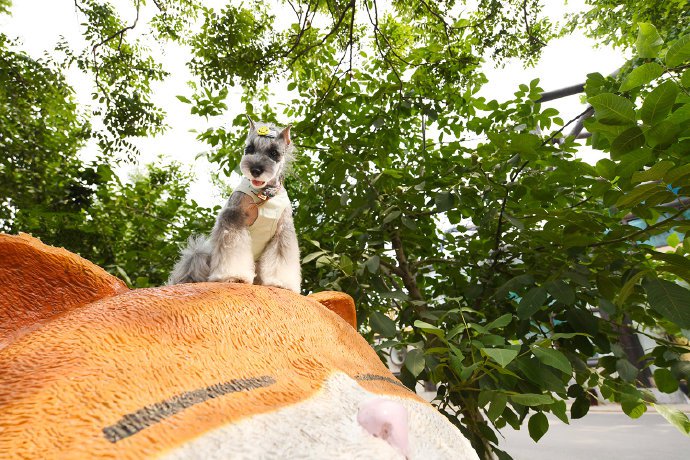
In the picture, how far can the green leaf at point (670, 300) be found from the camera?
0.96 meters

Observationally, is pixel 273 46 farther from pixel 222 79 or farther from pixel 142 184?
pixel 142 184

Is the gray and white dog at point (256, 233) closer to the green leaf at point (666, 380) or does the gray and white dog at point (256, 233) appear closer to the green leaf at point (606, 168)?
the green leaf at point (606, 168)

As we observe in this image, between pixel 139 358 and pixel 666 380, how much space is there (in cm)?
173

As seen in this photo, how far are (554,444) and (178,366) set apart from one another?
640 cm

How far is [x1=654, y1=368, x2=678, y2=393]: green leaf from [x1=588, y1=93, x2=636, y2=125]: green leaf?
1.01 m

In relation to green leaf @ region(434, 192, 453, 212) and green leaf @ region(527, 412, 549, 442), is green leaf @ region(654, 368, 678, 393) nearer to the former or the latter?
green leaf @ region(527, 412, 549, 442)

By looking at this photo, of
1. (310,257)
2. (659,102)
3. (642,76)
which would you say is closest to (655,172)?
(659,102)

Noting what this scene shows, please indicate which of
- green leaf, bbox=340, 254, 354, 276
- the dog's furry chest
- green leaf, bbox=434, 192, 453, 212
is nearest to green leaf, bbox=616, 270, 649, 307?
green leaf, bbox=434, 192, 453, 212

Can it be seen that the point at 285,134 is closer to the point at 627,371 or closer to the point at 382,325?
the point at 382,325

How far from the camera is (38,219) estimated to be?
2.48 meters

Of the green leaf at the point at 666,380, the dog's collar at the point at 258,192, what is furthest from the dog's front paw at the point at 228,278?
the green leaf at the point at 666,380

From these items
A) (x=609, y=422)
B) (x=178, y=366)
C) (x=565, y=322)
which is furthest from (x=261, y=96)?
(x=609, y=422)

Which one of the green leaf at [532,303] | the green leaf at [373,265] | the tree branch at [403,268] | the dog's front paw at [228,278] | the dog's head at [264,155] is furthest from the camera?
the tree branch at [403,268]

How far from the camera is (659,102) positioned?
0.88m
